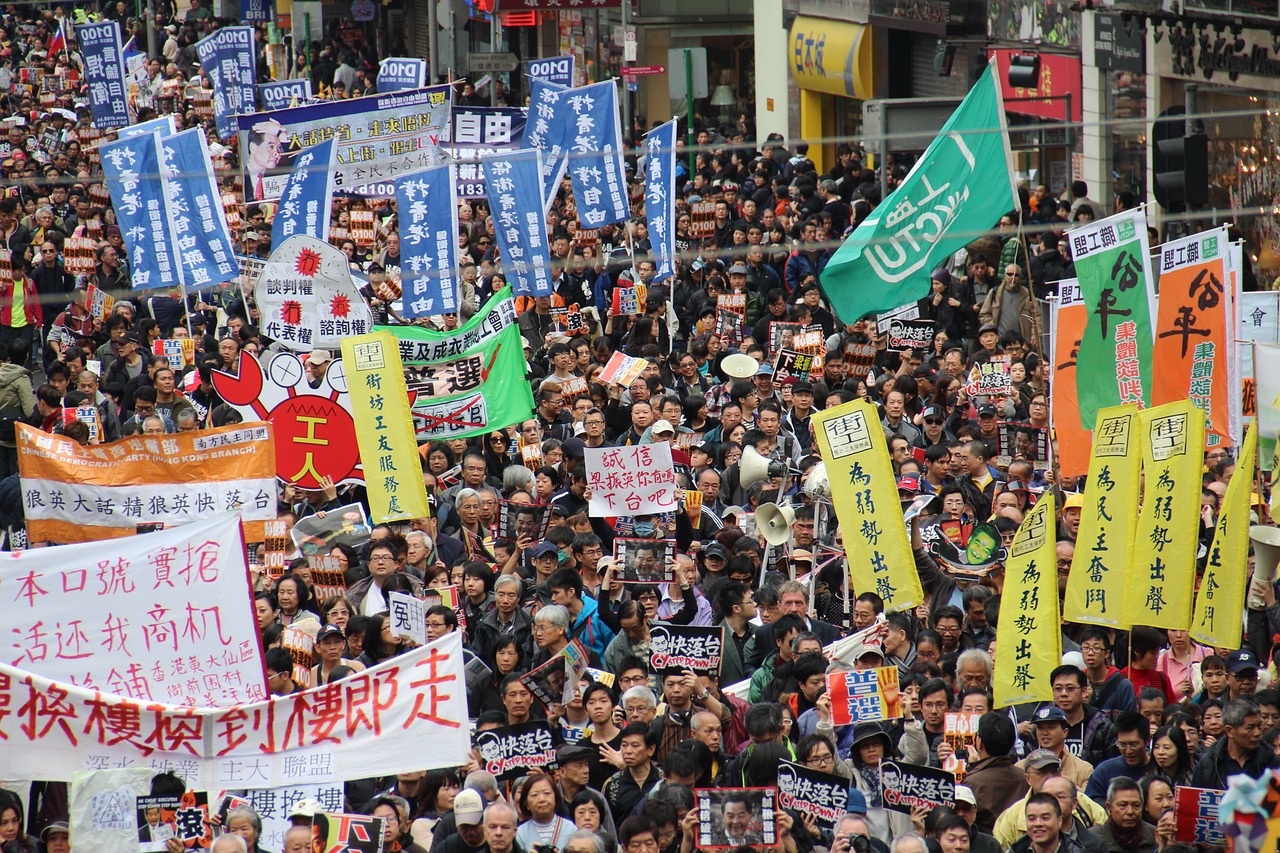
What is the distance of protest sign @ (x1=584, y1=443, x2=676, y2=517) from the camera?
1090 centimetres

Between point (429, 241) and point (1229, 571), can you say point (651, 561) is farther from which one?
point (429, 241)

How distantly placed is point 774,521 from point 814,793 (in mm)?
3835

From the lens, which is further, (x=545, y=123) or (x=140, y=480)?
(x=545, y=123)

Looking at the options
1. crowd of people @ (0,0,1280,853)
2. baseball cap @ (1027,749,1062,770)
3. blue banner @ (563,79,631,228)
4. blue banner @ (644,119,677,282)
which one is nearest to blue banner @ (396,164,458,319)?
crowd of people @ (0,0,1280,853)

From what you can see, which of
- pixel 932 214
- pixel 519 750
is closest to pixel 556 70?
pixel 932 214

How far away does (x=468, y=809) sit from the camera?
734cm

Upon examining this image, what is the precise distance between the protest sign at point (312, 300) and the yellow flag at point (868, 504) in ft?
15.4

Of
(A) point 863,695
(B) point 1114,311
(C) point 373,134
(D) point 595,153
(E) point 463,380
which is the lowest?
(A) point 863,695

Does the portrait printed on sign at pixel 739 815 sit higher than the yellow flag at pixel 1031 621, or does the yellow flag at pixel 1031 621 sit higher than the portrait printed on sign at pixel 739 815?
the yellow flag at pixel 1031 621

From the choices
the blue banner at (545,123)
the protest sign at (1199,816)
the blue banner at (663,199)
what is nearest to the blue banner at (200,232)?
the blue banner at (545,123)

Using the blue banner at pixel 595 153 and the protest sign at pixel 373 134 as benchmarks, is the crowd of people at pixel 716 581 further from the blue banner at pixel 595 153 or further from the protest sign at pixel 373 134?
the protest sign at pixel 373 134

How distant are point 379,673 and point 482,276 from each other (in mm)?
12243

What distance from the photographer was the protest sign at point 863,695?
8.16 m

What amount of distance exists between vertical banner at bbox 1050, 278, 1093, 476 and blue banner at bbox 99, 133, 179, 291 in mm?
8289
